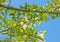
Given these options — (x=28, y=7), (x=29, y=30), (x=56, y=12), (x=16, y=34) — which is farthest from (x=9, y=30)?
(x=56, y=12)

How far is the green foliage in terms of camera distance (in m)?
2.66

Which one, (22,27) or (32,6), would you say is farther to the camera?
(22,27)

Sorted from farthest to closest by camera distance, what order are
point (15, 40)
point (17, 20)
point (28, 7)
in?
point (15, 40), point (17, 20), point (28, 7)

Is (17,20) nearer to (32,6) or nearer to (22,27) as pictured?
(22,27)

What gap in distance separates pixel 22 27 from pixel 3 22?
31 cm

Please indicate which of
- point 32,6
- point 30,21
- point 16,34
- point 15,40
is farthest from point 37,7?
point 15,40

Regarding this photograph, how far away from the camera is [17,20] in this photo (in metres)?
2.82

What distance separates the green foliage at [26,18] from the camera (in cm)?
266

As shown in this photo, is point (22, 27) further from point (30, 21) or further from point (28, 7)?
point (28, 7)

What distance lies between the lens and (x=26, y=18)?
9.07 feet

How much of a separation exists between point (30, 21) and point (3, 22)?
41cm

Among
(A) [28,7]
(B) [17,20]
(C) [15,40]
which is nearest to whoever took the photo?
(A) [28,7]

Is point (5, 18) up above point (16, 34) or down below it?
above

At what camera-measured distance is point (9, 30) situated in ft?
9.44
